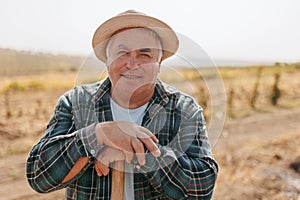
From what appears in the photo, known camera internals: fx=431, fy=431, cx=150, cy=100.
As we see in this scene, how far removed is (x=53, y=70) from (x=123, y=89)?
1517cm

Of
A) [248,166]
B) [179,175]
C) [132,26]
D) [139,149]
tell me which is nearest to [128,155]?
[139,149]

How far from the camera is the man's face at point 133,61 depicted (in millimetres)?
1286

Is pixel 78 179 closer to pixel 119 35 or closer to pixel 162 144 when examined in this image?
pixel 162 144

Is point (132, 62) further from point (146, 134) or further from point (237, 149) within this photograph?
point (237, 149)

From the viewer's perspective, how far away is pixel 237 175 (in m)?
5.00

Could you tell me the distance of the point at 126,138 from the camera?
4.00 feet

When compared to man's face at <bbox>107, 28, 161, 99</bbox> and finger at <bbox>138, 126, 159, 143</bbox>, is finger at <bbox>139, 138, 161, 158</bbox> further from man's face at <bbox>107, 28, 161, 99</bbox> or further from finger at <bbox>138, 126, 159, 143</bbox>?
man's face at <bbox>107, 28, 161, 99</bbox>

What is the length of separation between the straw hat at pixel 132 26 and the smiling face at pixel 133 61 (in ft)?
0.07

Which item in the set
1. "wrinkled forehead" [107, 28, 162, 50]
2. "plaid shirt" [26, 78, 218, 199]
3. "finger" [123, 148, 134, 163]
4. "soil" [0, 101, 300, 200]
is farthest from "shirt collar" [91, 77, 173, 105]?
"soil" [0, 101, 300, 200]

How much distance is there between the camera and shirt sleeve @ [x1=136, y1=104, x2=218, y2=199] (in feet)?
4.19

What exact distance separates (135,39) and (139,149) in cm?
33

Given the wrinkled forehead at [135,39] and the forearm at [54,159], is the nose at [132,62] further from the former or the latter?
the forearm at [54,159]

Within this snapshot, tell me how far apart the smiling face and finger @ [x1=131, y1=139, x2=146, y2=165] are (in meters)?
0.18

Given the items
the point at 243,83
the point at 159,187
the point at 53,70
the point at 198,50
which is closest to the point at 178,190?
the point at 159,187
